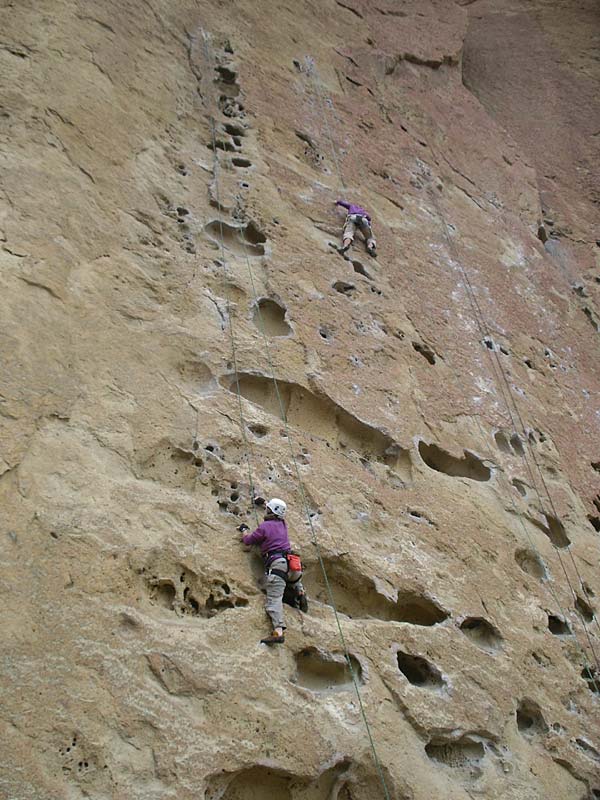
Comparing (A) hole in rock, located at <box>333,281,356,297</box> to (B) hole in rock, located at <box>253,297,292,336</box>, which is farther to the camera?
(A) hole in rock, located at <box>333,281,356,297</box>

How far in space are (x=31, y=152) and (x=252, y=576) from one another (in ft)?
10.9

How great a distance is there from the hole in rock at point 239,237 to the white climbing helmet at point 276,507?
2.52m

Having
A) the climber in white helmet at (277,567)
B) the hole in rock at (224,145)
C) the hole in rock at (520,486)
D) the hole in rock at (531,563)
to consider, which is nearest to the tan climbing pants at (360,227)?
the hole in rock at (224,145)

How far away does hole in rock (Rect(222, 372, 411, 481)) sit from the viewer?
4.89 meters

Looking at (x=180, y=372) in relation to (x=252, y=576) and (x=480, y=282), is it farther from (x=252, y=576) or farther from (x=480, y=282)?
(x=480, y=282)

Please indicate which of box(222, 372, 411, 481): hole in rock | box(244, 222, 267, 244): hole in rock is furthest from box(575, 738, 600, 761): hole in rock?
box(244, 222, 267, 244): hole in rock

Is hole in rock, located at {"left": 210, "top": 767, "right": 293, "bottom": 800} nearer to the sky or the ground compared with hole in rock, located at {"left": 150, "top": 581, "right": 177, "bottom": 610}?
nearer to the ground

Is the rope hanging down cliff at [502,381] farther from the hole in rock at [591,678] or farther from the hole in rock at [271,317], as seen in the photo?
the hole in rock at [271,317]

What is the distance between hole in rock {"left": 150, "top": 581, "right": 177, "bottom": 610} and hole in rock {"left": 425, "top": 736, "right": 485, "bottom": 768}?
1.62 meters

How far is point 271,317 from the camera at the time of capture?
Answer: 216 inches

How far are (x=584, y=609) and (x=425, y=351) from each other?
7.97ft

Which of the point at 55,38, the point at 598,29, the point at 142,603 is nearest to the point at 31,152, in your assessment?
the point at 55,38

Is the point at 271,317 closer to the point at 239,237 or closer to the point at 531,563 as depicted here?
the point at 239,237

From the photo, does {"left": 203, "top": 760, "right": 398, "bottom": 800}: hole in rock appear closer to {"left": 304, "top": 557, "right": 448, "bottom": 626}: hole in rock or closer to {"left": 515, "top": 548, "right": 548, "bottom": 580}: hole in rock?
{"left": 304, "top": 557, "right": 448, "bottom": 626}: hole in rock
